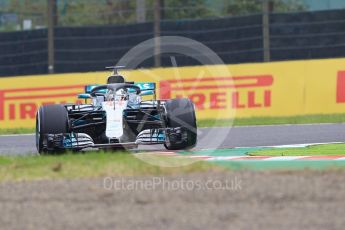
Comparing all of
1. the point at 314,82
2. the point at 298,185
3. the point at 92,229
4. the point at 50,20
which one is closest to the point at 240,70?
the point at 314,82

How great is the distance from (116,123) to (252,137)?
12.2 feet

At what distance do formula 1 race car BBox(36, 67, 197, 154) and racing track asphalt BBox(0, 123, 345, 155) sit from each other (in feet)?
3.18

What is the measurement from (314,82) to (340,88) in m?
0.64

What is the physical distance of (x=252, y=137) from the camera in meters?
15.7

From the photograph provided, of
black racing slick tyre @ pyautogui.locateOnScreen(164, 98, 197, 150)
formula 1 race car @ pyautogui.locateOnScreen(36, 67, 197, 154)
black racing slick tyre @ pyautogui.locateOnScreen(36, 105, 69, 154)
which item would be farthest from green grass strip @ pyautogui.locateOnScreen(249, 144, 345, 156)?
black racing slick tyre @ pyautogui.locateOnScreen(36, 105, 69, 154)

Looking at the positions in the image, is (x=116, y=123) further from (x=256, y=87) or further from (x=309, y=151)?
(x=256, y=87)

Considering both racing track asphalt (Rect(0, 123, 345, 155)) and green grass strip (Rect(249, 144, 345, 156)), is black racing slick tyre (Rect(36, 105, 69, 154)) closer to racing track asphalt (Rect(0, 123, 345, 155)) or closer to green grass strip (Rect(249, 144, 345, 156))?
racing track asphalt (Rect(0, 123, 345, 155))

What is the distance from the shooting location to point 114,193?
298 inches

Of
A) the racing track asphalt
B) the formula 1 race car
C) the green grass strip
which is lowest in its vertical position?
the racing track asphalt

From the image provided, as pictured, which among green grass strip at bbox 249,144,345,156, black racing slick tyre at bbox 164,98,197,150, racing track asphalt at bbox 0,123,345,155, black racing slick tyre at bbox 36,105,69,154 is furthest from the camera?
racing track asphalt at bbox 0,123,345,155

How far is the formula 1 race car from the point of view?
1258 centimetres

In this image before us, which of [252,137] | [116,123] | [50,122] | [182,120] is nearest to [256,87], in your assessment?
[252,137]

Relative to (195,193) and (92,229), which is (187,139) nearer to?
(195,193)

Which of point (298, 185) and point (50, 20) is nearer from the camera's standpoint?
point (298, 185)
